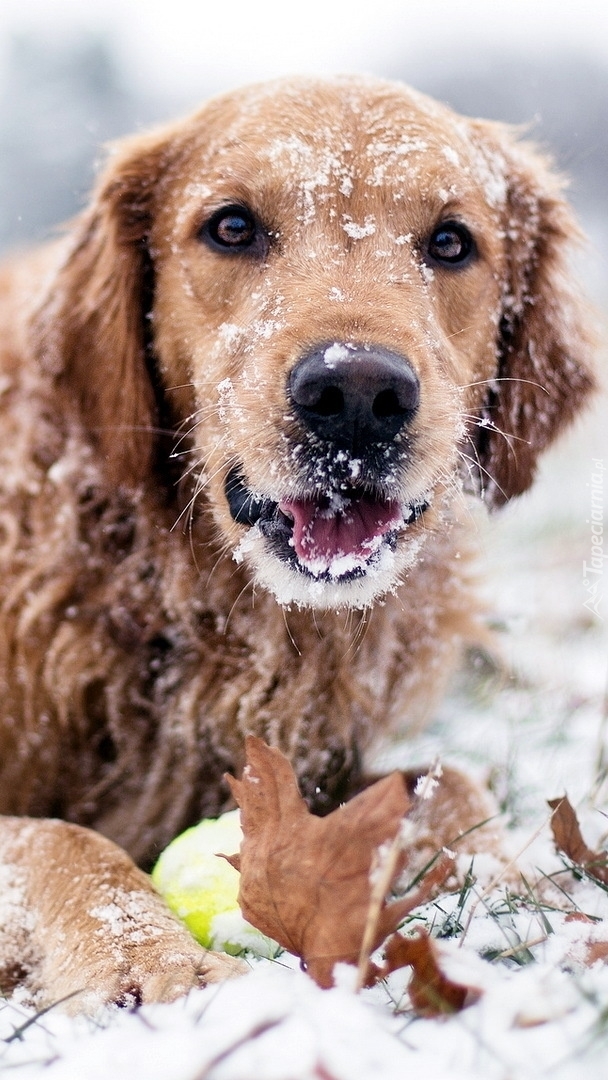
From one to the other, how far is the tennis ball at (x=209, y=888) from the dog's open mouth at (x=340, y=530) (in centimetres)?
58

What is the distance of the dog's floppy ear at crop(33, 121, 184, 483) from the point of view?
8.50 feet

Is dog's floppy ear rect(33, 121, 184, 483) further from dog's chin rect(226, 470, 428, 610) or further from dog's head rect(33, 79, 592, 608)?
dog's chin rect(226, 470, 428, 610)

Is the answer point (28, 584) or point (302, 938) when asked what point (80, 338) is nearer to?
point (28, 584)

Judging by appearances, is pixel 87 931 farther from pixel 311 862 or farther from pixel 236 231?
pixel 236 231

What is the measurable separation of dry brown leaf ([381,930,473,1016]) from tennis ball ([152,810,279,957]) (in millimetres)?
394

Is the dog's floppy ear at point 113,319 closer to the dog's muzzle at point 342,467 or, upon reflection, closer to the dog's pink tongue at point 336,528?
the dog's muzzle at point 342,467

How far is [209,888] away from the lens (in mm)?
1855

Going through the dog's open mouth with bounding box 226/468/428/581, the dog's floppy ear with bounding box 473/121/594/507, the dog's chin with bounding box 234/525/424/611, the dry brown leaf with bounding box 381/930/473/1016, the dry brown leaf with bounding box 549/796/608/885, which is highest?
the dog's floppy ear with bounding box 473/121/594/507

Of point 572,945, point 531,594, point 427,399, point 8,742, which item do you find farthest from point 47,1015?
point 531,594

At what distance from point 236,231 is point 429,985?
185 cm

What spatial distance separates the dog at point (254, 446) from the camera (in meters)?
2.11

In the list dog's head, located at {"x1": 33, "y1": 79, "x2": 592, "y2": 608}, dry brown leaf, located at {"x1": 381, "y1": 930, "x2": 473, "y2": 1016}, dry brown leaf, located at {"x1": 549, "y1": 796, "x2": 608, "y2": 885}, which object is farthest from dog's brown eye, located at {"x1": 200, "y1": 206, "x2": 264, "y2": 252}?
dry brown leaf, located at {"x1": 381, "y1": 930, "x2": 473, "y2": 1016}

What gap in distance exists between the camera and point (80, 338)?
271 centimetres

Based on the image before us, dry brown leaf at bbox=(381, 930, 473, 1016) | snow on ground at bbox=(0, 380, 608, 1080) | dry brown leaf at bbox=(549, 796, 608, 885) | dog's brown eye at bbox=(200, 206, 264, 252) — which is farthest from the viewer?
dog's brown eye at bbox=(200, 206, 264, 252)
